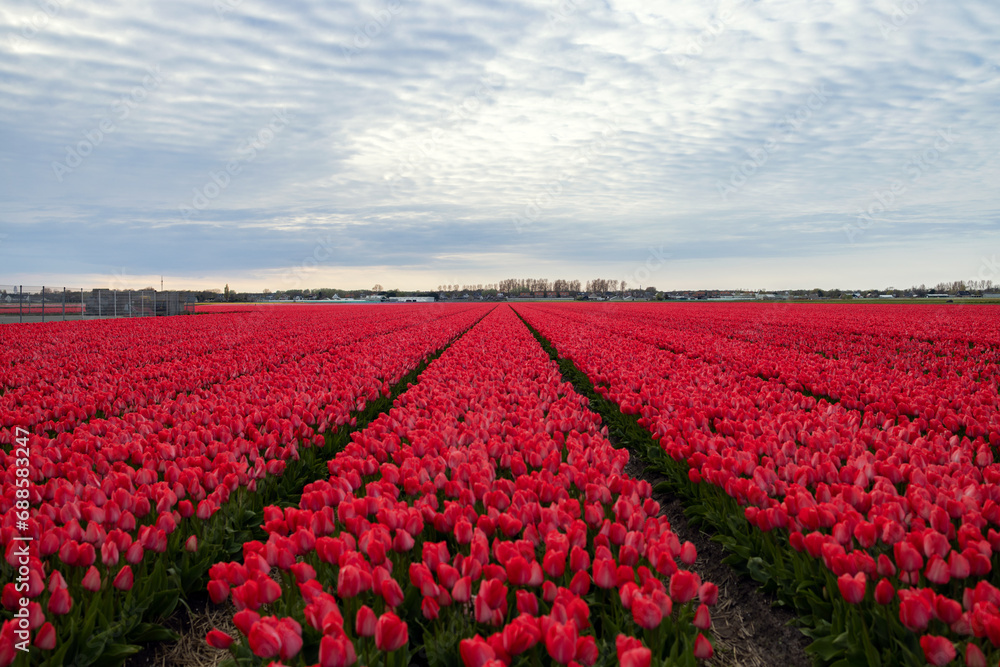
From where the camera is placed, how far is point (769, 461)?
13.9 feet

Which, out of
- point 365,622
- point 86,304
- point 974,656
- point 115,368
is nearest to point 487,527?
point 365,622

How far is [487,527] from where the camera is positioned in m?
3.19

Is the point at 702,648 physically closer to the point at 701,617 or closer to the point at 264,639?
the point at 701,617

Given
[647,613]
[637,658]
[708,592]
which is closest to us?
[637,658]

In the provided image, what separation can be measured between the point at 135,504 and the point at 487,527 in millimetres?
2272

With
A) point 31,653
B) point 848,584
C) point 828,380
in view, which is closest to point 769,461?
point 848,584

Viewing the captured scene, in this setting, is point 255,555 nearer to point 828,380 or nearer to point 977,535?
point 977,535

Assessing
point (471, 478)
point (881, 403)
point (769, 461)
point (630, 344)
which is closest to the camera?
point (471, 478)

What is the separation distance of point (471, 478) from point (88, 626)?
2.19m

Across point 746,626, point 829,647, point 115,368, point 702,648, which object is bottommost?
point 746,626

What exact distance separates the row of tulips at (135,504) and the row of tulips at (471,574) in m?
0.57

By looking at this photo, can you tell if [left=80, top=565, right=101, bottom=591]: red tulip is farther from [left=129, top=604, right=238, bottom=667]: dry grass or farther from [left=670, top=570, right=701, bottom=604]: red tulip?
[left=670, top=570, right=701, bottom=604]: red tulip

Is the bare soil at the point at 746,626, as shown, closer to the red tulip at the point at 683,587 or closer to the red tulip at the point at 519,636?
the red tulip at the point at 683,587

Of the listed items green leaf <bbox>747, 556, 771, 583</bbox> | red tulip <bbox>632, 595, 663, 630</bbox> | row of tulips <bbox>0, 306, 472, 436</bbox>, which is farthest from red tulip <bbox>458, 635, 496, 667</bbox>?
row of tulips <bbox>0, 306, 472, 436</bbox>
